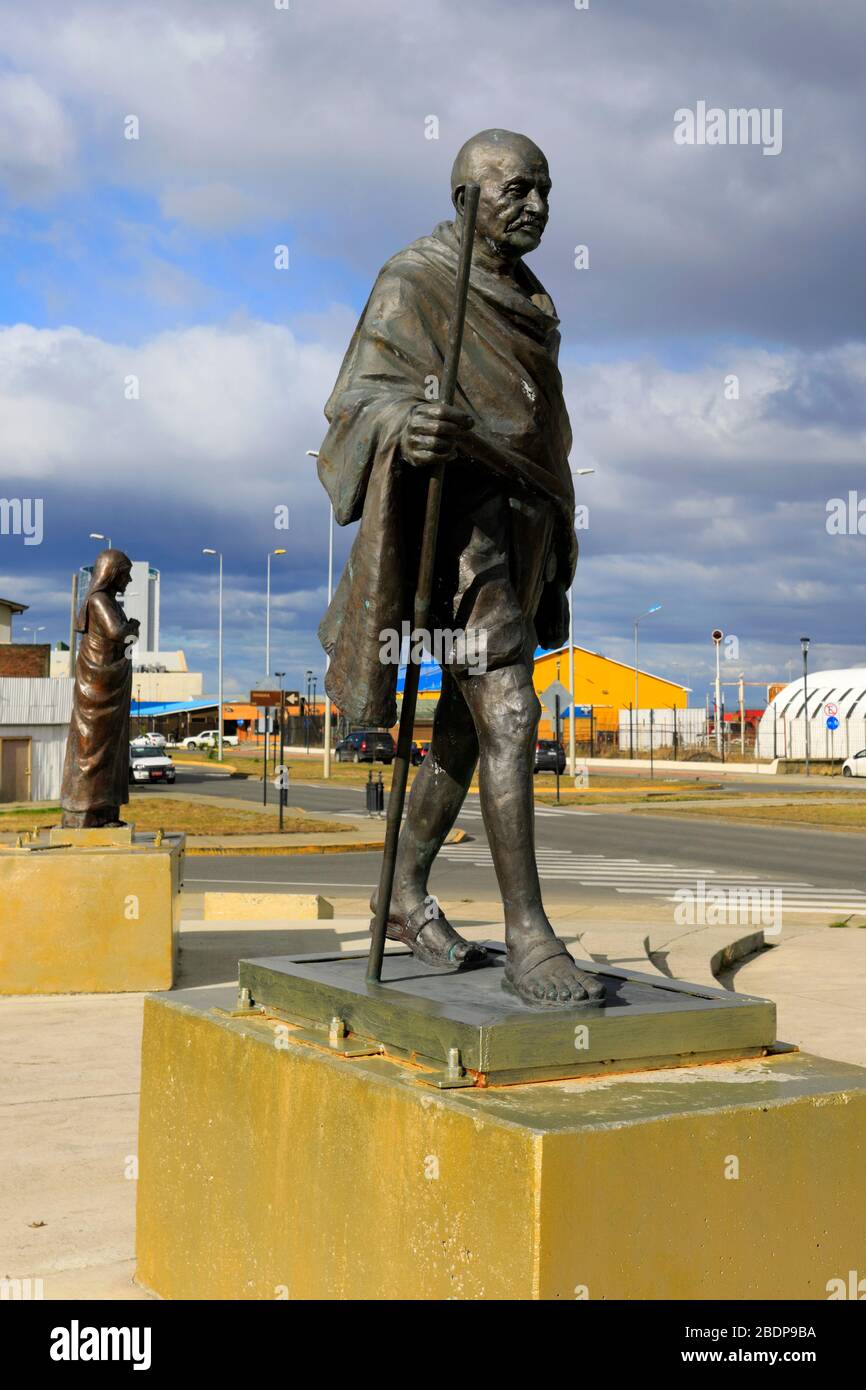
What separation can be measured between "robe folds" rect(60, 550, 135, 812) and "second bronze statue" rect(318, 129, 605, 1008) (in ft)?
18.6

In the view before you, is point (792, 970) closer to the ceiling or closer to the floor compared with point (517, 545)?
closer to the floor

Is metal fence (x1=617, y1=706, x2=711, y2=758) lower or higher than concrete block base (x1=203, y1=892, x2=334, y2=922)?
higher

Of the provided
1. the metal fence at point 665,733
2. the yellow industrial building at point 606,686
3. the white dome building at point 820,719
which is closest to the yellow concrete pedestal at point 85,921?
the white dome building at point 820,719

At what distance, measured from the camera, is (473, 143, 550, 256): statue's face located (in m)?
3.64

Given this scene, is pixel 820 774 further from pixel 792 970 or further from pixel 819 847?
pixel 792 970

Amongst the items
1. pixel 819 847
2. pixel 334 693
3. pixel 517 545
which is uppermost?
pixel 517 545

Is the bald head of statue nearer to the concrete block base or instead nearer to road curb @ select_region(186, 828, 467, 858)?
the concrete block base

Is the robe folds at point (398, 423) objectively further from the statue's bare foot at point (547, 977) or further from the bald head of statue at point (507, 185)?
the statue's bare foot at point (547, 977)

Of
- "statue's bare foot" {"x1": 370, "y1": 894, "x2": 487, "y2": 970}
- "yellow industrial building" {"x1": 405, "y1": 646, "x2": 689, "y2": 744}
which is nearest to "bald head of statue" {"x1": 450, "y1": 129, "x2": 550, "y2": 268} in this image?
"statue's bare foot" {"x1": 370, "y1": 894, "x2": 487, "y2": 970}

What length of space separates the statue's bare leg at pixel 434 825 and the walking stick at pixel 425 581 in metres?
0.25

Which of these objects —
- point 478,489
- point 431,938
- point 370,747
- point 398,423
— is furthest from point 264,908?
point 370,747

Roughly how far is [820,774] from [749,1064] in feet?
174
